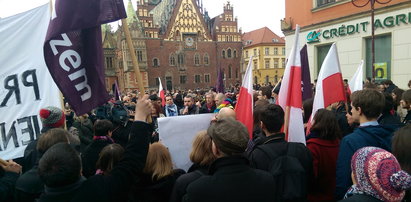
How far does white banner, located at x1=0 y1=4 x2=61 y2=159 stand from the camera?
9.74ft

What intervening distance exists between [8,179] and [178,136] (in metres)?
1.63

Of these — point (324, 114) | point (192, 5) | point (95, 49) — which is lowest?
point (324, 114)

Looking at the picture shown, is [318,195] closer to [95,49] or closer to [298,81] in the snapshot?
[298,81]

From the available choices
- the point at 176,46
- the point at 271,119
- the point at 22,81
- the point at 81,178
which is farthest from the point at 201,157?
the point at 176,46

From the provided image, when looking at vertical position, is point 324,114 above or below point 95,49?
below

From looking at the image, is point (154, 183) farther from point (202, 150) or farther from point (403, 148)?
point (403, 148)

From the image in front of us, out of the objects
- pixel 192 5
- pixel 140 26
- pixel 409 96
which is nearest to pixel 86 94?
pixel 409 96

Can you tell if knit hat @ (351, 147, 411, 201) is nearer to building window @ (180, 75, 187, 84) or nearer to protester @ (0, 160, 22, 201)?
protester @ (0, 160, 22, 201)

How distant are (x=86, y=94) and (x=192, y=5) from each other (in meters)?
55.2

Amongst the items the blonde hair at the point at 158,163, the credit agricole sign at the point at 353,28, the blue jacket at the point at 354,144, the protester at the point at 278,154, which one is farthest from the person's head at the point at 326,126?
the credit agricole sign at the point at 353,28

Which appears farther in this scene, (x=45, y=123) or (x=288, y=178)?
(x=45, y=123)

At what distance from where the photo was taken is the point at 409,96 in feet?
13.6

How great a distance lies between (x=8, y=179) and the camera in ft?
7.62

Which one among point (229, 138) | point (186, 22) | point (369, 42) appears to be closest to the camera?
point (229, 138)
